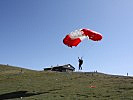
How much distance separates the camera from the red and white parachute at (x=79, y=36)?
42.8 m

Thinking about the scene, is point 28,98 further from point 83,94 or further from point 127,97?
point 127,97

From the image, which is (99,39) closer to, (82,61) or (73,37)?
(73,37)

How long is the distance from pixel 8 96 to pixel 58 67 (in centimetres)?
7783

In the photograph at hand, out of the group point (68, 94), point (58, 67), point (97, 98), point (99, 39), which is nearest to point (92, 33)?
point (99, 39)

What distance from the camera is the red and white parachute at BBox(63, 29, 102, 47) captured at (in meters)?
42.8

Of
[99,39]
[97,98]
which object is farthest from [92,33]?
[97,98]

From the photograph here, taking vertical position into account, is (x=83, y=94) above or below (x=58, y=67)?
below

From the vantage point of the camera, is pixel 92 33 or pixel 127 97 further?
pixel 92 33

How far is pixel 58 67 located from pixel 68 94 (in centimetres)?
7964

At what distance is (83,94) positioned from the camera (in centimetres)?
3369

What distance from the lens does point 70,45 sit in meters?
43.4

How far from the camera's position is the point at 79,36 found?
43875 mm

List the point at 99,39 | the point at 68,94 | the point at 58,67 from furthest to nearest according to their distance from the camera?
the point at 58,67, the point at 99,39, the point at 68,94

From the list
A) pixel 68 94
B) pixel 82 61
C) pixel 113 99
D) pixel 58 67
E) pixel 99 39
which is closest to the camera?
pixel 113 99
